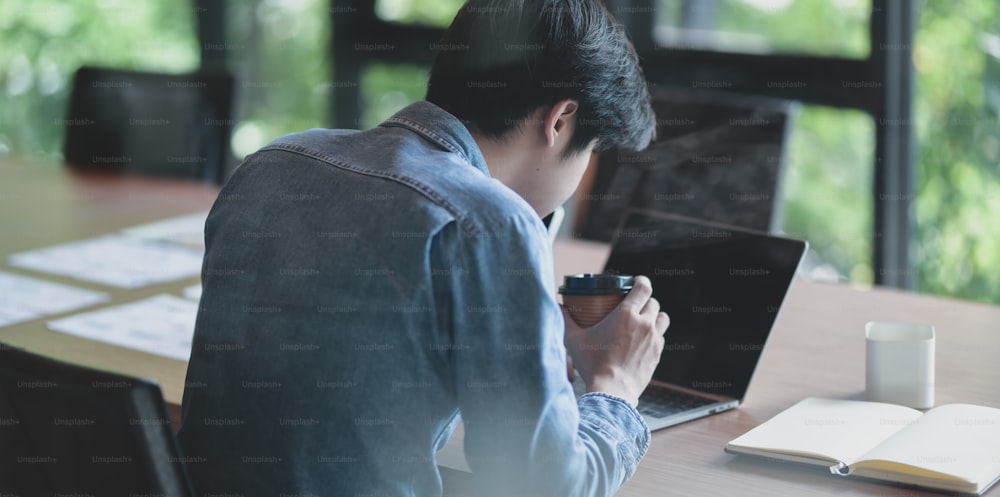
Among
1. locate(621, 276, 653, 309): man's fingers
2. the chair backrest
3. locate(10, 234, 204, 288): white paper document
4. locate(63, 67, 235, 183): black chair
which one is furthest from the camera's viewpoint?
locate(63, 67, 235, 183): black chair

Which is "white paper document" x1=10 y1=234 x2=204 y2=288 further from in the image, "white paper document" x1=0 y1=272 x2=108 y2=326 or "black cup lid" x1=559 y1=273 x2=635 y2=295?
"black cup lid" x1=559 y1=273 x2=635 y2=295

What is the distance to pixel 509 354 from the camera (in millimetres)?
1085

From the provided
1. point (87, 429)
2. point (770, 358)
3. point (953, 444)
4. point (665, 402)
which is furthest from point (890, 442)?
point (87, 429)

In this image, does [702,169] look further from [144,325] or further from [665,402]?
[144,325]

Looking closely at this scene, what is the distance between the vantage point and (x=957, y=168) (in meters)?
3.06

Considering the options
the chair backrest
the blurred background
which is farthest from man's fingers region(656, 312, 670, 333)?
the blurred background

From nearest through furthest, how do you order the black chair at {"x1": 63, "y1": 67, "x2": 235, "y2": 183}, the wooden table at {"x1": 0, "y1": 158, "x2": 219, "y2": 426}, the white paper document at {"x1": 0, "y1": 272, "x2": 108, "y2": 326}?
the wooden table at {"x1": 0, "y1": 158, "x2": 219, "y2": 426}, the white paper document at {"x1": 0, "y1": 272, "x2": 108, "y2": 326}, the black chair at {"x1": 63, "y1": 67, "x2": 235, "y2": 183}

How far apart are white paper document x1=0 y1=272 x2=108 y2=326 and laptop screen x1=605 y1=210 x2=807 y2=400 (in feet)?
3.18

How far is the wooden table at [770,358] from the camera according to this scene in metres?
1.29

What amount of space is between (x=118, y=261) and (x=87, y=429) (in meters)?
1.29

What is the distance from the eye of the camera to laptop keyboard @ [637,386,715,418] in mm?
1499

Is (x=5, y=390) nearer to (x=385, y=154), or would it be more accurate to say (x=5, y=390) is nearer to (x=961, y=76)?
(x=385, y=154)

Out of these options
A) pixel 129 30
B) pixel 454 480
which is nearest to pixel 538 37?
pixel 454 480

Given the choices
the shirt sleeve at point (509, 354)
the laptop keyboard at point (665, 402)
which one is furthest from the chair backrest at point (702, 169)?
the shirt sleeve at point (509, 354)
